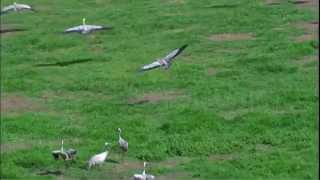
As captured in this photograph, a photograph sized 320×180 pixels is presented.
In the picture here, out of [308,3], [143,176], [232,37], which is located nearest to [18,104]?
[143,176]

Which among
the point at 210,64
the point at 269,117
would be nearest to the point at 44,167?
the point at 269,117

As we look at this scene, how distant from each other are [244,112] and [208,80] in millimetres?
2745

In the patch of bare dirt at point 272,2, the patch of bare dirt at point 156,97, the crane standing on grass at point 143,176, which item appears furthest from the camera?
the patch of bare dirt at point 272,2

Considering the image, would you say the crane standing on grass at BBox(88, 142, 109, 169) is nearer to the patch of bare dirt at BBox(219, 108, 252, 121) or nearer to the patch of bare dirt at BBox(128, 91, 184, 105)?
the patch of bare dirt at BBox(219, 108, 252, 121)

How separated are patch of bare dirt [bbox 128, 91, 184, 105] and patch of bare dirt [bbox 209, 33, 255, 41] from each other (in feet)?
18.8

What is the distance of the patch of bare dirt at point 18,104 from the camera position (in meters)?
15.7

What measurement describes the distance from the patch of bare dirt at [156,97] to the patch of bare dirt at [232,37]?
226 inches

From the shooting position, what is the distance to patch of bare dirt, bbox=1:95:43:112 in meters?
15.7

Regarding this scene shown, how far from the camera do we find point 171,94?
16453 millimetres

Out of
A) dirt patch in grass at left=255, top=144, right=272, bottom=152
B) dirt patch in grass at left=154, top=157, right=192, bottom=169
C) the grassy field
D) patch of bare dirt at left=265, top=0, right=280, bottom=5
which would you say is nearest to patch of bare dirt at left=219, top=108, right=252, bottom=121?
the grassy field

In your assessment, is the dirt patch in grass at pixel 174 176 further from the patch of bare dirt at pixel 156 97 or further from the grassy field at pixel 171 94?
the patch of bare dirt at pixel 156 97

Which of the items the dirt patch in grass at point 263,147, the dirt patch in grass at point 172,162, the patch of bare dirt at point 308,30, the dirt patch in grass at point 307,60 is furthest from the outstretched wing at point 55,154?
the patch of bare dirt at point 308,30

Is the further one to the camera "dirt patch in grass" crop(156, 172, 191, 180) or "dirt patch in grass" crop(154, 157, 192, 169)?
"dirt patch in grass" crop(154, 157, 192, 169)

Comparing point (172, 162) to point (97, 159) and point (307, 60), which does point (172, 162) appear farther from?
point (307, 60)
